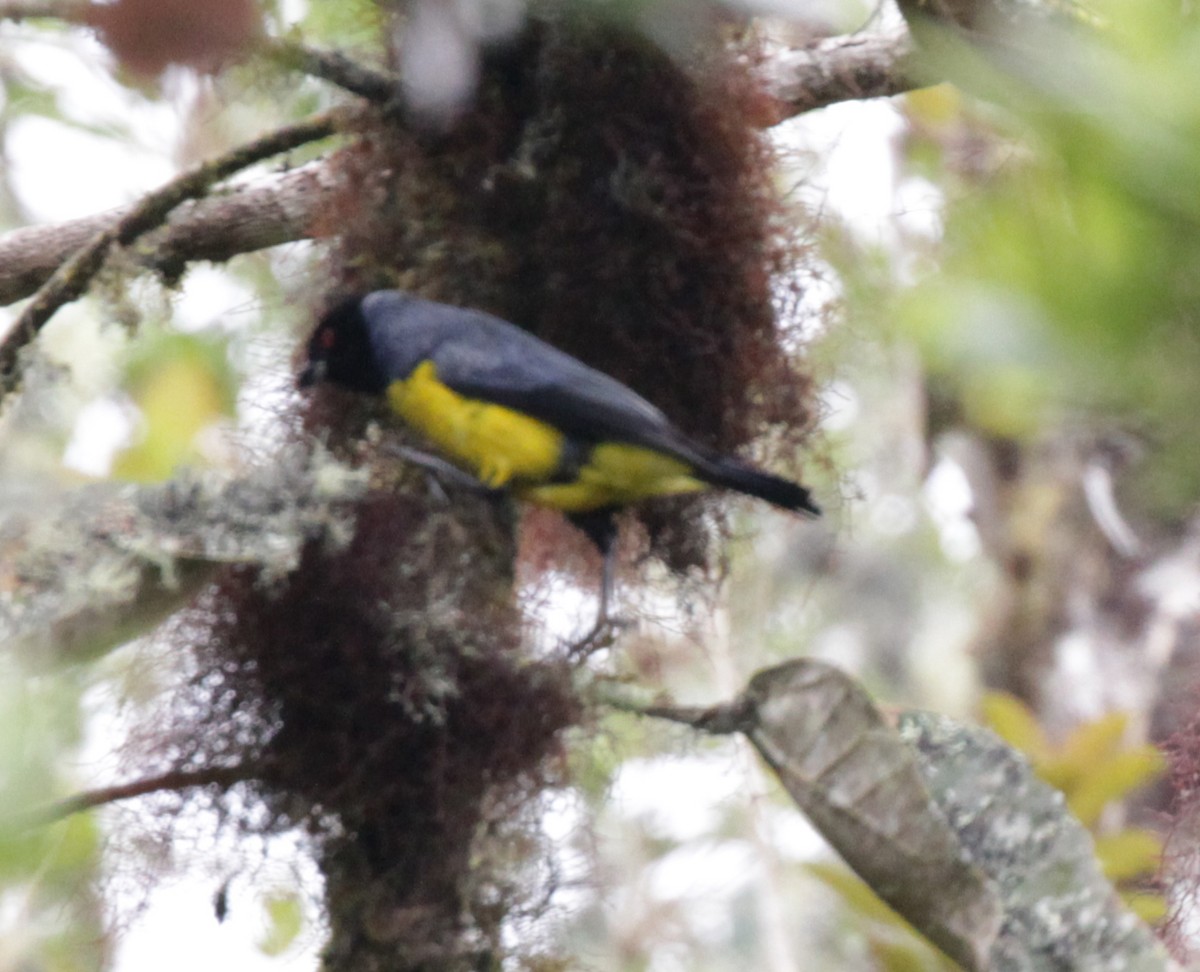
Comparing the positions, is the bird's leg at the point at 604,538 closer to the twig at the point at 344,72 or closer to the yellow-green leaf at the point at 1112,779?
the twig at the point at 344,72

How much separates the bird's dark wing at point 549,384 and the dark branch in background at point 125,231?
0.51 meters

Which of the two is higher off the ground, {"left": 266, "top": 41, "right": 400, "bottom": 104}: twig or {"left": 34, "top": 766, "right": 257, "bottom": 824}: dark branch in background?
{"left": 266, "top": 41, "right": 400, "bottom": 104}: twig

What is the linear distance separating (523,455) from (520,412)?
93 mm

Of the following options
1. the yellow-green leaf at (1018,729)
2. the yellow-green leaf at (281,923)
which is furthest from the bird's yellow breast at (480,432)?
the yellow-green leaf at (1018,729)

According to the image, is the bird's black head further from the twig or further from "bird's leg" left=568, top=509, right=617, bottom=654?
"bird's leg" left=568, top=509, right=617, bottom=654

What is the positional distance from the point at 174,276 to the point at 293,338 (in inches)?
11.8

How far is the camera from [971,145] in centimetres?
450

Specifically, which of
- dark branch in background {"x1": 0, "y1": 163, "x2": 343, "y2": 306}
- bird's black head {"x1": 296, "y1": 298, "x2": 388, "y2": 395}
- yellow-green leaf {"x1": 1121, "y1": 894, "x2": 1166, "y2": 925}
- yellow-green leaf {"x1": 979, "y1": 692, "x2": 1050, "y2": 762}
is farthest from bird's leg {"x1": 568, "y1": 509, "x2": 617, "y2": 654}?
yellow-green leaf {"x1": 1121, "y1": 894, "x2": 1166, "y2": 925}

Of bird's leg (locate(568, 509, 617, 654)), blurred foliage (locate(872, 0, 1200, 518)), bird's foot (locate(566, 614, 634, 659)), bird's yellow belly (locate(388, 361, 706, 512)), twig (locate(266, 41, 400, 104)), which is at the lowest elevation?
bird's leg (locate(568, 509, 617, 654))

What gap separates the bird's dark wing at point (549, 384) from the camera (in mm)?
2947

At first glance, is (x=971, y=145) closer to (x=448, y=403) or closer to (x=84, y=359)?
(x=448, y=403)

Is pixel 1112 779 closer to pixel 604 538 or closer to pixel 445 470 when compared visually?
pixel 604 538

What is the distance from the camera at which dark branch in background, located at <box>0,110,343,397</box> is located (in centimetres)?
290

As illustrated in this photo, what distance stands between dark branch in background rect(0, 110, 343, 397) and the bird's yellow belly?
0.54m
